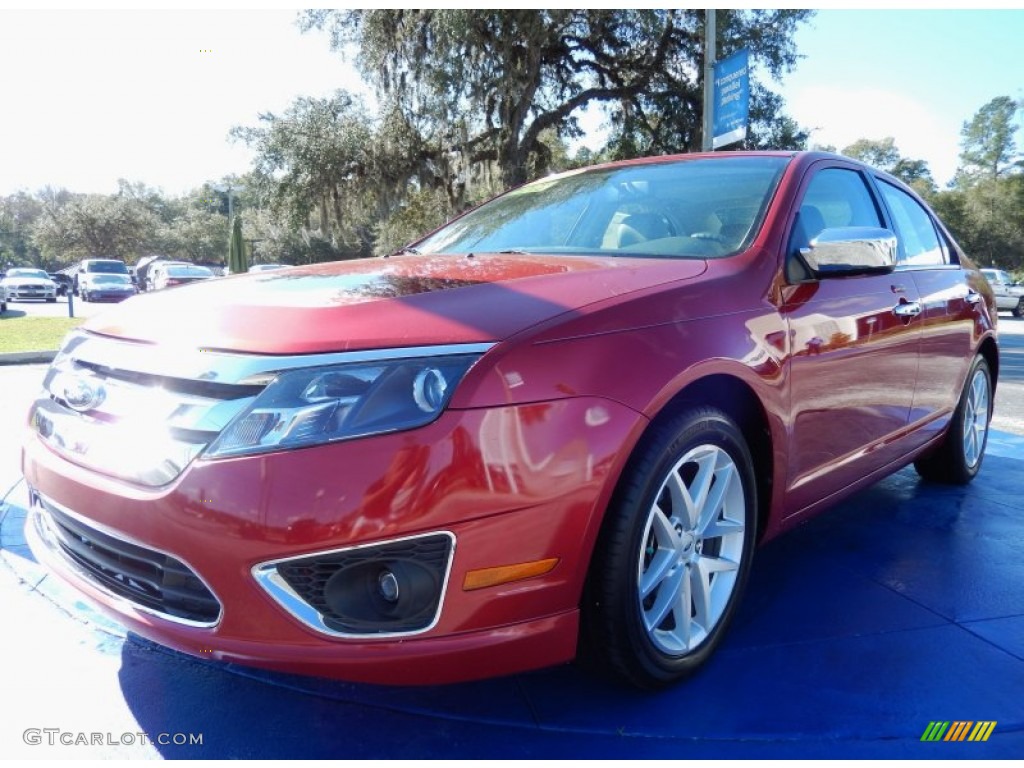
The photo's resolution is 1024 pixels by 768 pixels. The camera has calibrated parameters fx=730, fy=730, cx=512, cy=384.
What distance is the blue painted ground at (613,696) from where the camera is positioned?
1.82m

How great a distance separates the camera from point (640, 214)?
285 cm

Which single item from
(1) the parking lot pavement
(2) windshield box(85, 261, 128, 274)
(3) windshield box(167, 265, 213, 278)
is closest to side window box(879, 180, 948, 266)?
(1) the parking lot pavement

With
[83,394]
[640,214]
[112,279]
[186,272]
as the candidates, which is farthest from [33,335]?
[112,279]

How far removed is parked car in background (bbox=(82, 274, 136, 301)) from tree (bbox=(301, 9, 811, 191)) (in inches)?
645

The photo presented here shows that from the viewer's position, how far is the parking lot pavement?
182 cm

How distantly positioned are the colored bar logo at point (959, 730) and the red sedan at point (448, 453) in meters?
0.57

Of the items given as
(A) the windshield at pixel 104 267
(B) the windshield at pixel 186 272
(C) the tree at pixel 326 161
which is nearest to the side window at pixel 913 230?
(C) the tree at pixel 326 161

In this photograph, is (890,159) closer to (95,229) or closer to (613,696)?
(95,229)

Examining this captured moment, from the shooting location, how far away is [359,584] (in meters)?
1.59

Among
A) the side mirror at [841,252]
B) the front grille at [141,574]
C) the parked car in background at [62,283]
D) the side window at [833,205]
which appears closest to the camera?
the front grille at [141,574]

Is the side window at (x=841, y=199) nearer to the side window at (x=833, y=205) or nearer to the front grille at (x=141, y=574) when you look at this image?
the side window at (x=833, y=205)

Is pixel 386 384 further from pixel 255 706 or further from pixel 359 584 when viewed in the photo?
pixel 255 706

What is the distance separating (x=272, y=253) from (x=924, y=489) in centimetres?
4915

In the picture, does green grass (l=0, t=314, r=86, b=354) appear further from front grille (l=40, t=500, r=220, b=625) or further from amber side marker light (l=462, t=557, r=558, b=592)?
amber side marker light (l=462, t=557, r=558, b=592)
